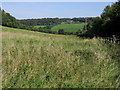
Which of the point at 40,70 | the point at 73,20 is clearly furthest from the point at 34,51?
the point at 73,20

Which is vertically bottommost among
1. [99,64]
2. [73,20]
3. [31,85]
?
[31,85]

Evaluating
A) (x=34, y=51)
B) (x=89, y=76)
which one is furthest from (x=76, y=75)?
(x=34, y=51)

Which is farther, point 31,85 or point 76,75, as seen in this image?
point 76,75

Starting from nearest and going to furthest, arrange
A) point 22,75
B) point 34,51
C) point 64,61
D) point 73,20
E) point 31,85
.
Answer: point 31,85
point 22,75
point 64,61
point 34,51
point 73,20

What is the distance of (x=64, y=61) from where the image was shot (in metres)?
4.46

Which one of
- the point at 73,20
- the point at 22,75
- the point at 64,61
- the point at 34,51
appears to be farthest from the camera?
the point at 73,20

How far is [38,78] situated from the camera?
3.81 m

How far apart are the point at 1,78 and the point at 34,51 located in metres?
1.52

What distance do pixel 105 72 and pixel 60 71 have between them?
3.93ft

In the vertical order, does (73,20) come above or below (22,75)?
above

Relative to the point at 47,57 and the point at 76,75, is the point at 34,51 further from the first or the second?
the point at 76,75

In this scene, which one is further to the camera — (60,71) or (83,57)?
(83,57)

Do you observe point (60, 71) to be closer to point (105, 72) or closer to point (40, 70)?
point (40, 70)

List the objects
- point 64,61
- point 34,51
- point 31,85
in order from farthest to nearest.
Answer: point 34,51 < point 64,61 < point 31,85
